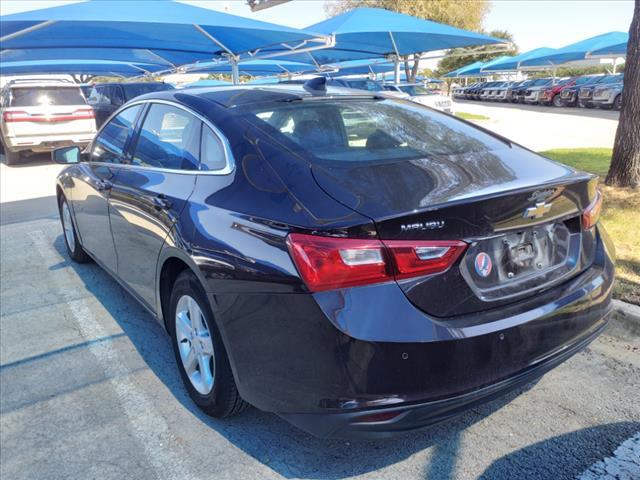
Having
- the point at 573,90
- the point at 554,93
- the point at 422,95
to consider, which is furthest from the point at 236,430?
the point at 554,93

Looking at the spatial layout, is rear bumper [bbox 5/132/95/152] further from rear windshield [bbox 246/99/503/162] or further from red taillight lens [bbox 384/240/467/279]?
red taillight lens [bbox 384/240/467/279]

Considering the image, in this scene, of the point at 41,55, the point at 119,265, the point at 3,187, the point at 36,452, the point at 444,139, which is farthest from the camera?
the point at 41,55

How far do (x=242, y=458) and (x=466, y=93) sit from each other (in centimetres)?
4799

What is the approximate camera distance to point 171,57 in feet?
60.9

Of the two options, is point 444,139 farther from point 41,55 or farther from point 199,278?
point 41,55

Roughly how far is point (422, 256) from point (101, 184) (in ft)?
9.19

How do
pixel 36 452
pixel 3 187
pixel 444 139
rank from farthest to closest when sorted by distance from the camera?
pixel 3 187
pixel 444 139
pixel 36 452

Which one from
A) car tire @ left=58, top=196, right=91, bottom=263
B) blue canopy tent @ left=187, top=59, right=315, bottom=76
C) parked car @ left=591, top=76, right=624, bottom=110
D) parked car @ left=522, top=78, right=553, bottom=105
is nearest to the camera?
car tire @ left=58, top=196, right=91, bottom=263

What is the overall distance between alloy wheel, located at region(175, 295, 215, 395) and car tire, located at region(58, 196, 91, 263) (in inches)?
102

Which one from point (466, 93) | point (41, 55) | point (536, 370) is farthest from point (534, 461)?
point (466, 93)

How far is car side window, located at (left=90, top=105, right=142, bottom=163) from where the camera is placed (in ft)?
12.7

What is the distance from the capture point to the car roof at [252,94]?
9.91 ft

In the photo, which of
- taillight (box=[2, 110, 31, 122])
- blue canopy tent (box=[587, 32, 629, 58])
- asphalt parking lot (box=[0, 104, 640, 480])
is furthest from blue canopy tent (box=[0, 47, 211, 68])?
blue canopy tent (box=[587, 32, 629, 58])

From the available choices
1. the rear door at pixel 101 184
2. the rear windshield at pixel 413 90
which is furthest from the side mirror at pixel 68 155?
the rear windshield at pixel 413 90
